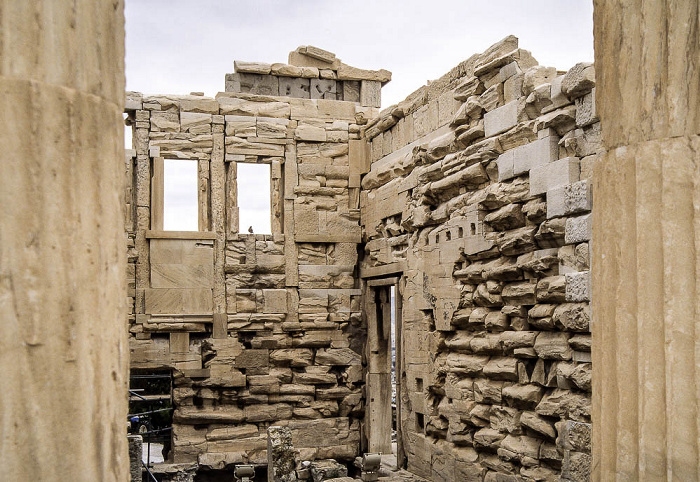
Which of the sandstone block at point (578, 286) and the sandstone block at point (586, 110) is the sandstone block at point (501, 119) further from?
the sandstone block at point (578, 286)

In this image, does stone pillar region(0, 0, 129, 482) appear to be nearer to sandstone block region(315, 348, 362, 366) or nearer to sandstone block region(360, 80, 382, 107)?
sandstone block region(315, 348, 362, 366)

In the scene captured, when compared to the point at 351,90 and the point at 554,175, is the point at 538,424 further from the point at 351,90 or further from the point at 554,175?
the point at 351,90

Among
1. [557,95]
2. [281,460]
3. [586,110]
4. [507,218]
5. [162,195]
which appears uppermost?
[557,95]

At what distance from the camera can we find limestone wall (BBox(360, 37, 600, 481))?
22.7 ft

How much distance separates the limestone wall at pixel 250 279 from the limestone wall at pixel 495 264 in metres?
1.32

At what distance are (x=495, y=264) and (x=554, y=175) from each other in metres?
1.36

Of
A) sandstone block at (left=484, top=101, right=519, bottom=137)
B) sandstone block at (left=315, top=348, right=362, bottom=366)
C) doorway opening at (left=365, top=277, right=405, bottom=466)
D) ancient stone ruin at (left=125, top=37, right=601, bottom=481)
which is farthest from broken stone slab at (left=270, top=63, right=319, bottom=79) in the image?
sandstone block at (left=484, top=101, right=519, bottom=137)

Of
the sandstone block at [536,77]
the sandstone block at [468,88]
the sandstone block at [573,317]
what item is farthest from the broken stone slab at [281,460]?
the sandstone block at [536,77]

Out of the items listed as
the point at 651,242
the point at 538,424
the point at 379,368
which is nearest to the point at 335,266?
the point at 379,368

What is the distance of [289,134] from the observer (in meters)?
12.1

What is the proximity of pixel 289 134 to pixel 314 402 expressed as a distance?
405 centimetres

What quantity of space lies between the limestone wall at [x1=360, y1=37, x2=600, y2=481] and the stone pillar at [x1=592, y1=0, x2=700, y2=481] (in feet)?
12.5

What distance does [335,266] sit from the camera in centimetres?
1210

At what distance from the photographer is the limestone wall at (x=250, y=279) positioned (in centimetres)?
1139
